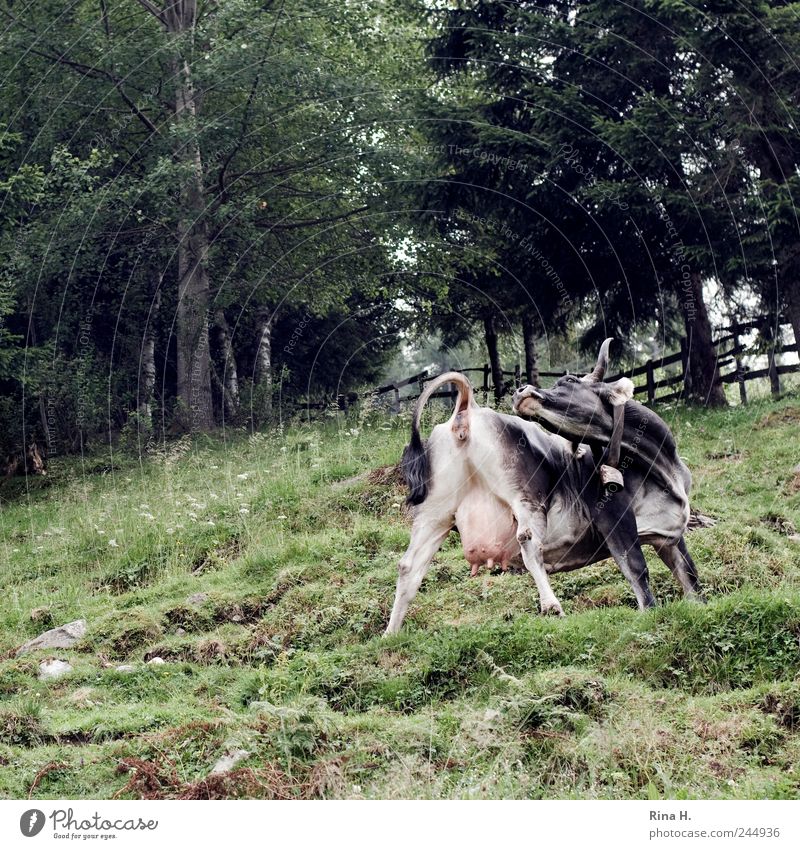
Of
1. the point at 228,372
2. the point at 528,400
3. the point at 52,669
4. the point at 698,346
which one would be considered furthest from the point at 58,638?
the point at 228,372

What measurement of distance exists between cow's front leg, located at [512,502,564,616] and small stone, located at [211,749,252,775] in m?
3.11

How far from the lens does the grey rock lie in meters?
12.5

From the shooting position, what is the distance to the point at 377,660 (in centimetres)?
1059

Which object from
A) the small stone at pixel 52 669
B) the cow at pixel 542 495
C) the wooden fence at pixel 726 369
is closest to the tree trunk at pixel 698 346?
the wooden fence at pixel 726 369

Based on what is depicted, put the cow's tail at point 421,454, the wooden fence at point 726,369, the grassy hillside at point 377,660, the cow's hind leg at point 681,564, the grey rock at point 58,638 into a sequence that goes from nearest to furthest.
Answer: the grassy hillside at point 377,660
the cow's hind leg at point 681,564
the cow's tail at point 421,454
the grey rock at point 58,638
the wooden fence at point 726,369

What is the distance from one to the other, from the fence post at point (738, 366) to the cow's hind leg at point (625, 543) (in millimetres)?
9705

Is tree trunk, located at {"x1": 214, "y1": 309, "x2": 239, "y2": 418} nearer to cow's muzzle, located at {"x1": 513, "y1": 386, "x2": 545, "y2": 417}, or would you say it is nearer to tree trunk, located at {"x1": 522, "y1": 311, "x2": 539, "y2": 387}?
tree trunk, located at {"x1": 522, "y1": 311, "x2": 539, "y2": 387}

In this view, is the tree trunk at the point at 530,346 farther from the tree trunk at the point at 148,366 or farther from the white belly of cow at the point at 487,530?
the white belly of cow at the point at 487,530

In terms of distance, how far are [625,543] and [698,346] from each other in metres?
9.09

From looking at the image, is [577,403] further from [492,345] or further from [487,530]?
[492,345]

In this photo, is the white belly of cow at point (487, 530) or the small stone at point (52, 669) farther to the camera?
the small stone at point (52, 669)

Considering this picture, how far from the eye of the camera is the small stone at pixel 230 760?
852 centimetres

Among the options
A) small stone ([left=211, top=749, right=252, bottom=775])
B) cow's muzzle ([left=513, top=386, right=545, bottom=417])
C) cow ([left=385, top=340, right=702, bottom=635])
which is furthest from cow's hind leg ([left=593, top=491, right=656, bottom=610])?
small stone ([left=211, top=749, right=252, bottom=775])
